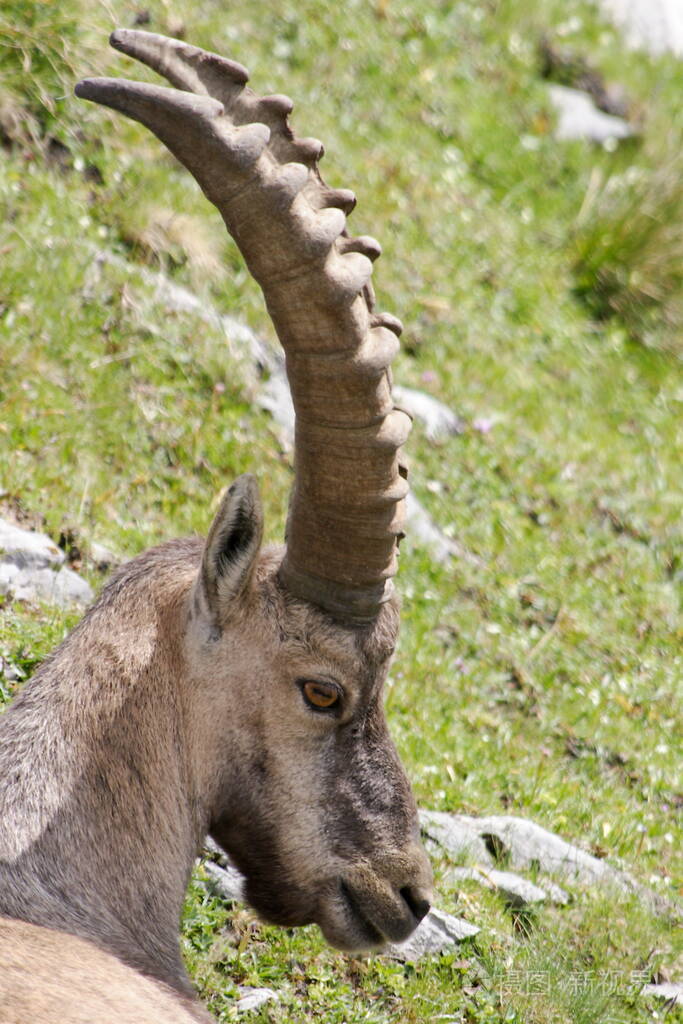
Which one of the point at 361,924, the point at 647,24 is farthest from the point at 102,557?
the point at 647,24

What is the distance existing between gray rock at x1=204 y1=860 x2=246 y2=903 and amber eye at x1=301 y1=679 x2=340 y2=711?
136 cm

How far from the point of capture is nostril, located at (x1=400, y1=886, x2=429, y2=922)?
5.00 m

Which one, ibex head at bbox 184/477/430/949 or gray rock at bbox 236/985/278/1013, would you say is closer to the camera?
ibex head at bbox 184/477/430/949

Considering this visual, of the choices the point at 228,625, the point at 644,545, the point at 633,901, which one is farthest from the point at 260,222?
the point at 644,545

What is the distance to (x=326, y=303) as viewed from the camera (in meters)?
4.34

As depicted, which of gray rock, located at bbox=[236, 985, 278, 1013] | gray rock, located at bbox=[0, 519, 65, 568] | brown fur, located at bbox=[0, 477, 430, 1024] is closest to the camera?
brown fur, located at bbox=[0, 477, 430, 1024]

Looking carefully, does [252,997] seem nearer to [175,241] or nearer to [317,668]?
[317,668]

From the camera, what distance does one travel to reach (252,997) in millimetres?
5508

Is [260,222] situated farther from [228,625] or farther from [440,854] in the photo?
[440,854]

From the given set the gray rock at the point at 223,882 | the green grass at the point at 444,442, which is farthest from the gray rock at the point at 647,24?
the gray rock at the point at 223,882

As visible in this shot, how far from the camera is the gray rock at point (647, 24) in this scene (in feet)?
59.9

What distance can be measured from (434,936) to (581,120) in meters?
12.7

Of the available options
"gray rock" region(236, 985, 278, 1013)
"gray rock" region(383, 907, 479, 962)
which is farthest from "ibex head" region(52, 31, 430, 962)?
"gray rock" region(383, 907, 479, 962)

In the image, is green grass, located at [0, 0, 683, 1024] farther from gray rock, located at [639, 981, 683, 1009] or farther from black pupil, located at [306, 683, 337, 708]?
black pupil, located at [306, 683, 337, 708]
